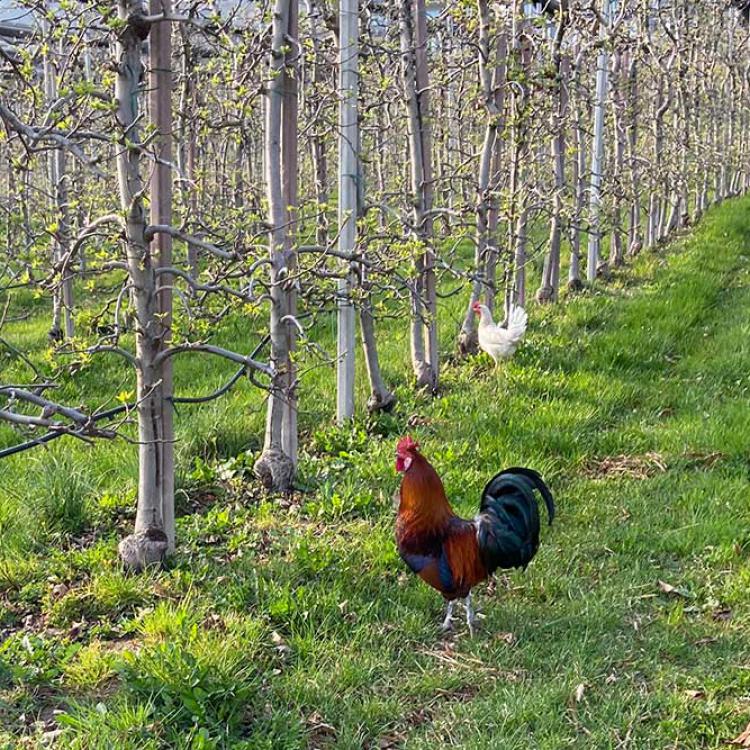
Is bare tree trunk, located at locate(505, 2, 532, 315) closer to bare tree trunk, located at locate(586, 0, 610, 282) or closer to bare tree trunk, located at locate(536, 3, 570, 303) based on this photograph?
bare tree trunk, located at locate(536, 3, 570, 303)

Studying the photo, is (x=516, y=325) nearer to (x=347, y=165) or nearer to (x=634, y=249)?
(x=347, y=165)

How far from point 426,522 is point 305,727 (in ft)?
3.73

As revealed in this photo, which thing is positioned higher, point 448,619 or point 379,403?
point 379,403

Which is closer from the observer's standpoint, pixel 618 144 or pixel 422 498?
pixel 422 498

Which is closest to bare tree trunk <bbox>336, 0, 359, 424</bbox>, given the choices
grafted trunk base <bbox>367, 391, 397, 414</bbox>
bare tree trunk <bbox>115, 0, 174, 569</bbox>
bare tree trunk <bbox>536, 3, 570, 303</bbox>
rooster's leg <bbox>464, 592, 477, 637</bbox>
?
grafted trunk base <bbox>367, 391, 397, 414</bbox>

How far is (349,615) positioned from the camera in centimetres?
398

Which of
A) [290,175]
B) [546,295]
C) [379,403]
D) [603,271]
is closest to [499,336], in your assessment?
[379,403]

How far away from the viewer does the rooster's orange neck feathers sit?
400cm

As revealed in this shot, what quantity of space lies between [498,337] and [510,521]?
368cm

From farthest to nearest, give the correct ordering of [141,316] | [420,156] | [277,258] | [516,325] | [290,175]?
[516,325] < [420,156] < [290,175] < [277,258] < [141,316]

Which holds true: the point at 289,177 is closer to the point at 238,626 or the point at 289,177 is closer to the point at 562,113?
the point at 238,626

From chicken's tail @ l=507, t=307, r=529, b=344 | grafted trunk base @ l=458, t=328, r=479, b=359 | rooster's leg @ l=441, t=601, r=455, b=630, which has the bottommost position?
rooster's leg @ l=441, t=601, r=455, b=630

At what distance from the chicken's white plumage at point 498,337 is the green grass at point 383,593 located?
1.26ft

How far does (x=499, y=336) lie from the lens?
7.46 metres
